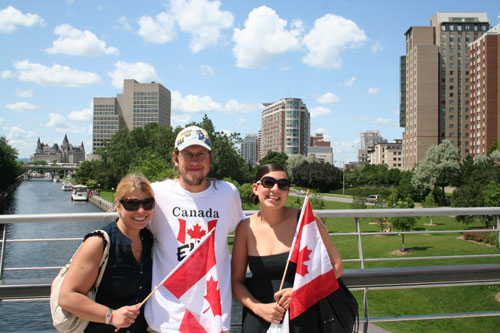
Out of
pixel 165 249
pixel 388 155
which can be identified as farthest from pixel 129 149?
pixel 388 155

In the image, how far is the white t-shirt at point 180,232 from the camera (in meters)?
2.69

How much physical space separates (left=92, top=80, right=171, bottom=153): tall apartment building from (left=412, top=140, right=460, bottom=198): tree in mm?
139401

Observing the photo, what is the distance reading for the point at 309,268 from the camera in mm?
2711

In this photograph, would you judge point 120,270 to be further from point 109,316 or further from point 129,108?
point 129,108

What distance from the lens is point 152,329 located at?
2682 mm

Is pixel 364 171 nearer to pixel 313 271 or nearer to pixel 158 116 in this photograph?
pixel 158 116

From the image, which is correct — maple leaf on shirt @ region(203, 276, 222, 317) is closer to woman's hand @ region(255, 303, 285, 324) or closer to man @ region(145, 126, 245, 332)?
man @ region(145, 126, 245, 332)

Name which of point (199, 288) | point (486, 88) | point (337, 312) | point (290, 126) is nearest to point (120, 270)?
point (199, 288)

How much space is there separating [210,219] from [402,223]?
30.1m

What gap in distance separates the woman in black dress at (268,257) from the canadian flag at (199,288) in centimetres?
19

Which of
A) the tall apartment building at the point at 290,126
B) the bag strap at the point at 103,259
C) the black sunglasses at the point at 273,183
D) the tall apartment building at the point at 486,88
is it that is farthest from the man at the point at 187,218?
the tall apartment building at the point at 290,126

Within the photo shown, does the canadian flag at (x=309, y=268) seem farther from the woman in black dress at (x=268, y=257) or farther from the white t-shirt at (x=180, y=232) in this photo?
the white t-shirt at (x=180, y=232)

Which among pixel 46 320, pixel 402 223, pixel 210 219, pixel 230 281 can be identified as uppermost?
pixel 210 219

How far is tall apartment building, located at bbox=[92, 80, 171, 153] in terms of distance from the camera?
18300 cm
